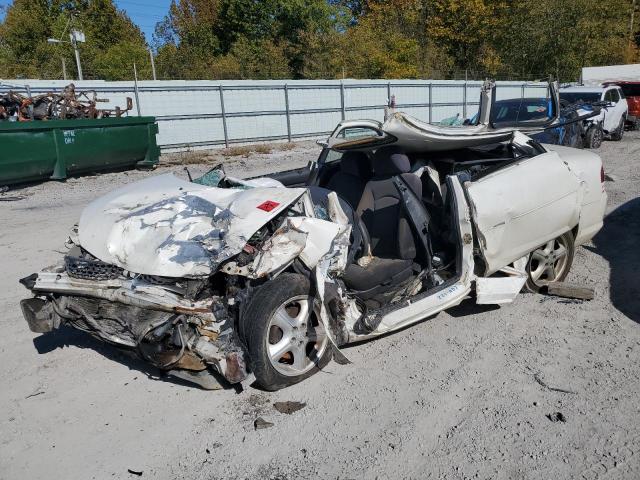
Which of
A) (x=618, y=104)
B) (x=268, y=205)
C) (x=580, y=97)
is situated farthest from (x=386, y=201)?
(x=618, y=104)

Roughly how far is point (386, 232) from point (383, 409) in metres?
1.67

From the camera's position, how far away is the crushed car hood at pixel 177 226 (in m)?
3.17

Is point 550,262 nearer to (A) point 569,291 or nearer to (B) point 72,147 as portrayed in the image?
(A) point 569,291

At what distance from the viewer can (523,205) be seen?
4398 mm

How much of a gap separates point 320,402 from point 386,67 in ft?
99.7

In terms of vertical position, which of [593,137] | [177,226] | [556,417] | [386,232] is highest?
[177,226]

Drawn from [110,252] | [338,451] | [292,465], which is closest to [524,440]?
[338,451]

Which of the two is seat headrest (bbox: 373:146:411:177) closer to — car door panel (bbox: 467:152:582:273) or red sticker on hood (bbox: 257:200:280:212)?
car door panel (bbox: 467:152:582:273)

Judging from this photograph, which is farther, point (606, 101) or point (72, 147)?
point (606, 101)

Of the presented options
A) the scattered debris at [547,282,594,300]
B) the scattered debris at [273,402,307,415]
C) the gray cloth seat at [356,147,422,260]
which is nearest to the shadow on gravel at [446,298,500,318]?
the scattered debris at [547,282,594,300]

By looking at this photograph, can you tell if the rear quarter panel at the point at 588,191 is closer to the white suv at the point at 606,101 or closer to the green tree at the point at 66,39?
the white suv at the point at 606,101

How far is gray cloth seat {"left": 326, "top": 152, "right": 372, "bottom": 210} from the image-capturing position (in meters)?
4.84

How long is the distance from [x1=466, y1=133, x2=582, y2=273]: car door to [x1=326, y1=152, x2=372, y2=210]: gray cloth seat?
1025 mm

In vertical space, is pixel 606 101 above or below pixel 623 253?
above
